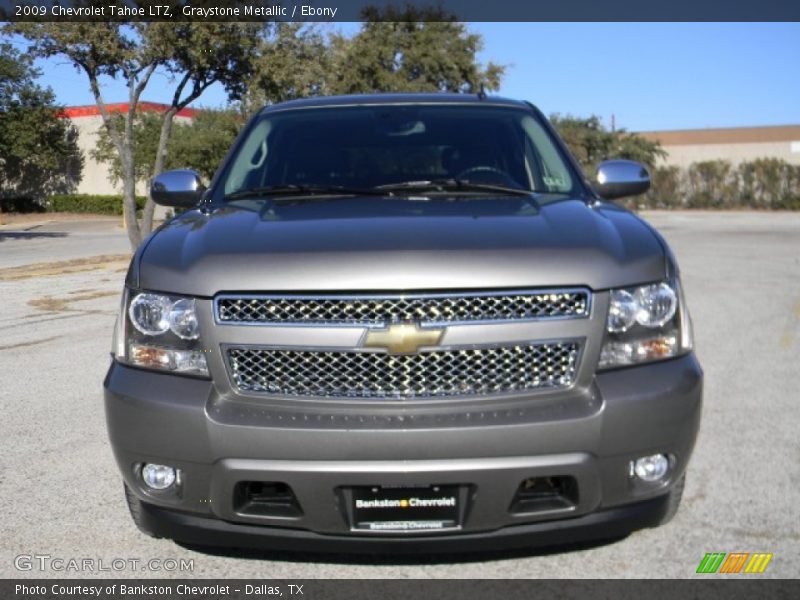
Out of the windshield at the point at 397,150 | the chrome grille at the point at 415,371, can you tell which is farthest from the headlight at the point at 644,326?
the windshield at the point at 397,150

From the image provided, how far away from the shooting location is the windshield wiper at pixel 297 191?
4041 millimetres

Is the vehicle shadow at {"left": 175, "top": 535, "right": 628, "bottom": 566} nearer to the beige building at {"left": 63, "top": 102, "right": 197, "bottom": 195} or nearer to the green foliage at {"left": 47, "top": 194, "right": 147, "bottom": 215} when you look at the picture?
the green foliage at {"left": 47, "top": 194, "right": 147, "bottom": 215}

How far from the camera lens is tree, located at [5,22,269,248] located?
710 inches

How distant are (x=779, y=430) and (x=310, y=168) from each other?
2989 mm

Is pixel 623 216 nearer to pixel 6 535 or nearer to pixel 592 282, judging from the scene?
pixel 592 282

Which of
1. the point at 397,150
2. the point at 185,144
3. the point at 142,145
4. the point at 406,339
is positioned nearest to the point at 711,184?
the point at 185,144

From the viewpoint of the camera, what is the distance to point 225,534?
3.11m

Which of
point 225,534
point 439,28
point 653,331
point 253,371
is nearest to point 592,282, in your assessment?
point 653,331

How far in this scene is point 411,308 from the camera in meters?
3.02

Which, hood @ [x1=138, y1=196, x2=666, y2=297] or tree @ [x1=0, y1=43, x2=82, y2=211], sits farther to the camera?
tree @ [x1=0, y1=43, x2=82, y2=211]

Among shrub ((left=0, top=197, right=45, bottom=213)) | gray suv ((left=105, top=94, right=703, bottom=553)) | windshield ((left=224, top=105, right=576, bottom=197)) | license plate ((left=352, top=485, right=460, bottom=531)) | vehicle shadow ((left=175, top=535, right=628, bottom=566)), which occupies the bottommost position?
shrub ((left=0, top=197, right=45, bottom=213))

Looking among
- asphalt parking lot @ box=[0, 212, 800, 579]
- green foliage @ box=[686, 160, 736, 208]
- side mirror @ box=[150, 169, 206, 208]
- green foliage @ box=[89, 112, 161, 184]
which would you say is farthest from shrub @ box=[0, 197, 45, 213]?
side mirror @ box=[150, 169, 206, 208]

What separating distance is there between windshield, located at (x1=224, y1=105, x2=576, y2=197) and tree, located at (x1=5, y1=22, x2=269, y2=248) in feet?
47.4

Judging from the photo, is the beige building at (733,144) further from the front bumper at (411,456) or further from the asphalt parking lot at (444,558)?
the front bumper at (411,456)
